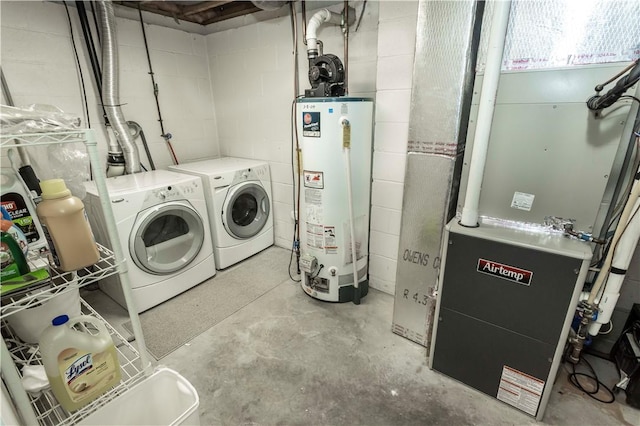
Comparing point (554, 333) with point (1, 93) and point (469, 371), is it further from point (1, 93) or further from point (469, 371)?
point (1, 93)

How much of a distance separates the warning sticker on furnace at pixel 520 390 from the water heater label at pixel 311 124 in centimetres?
160

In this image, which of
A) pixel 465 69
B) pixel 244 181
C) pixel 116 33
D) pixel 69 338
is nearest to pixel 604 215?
pixel 465 69

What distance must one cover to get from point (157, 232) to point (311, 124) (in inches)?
56.0

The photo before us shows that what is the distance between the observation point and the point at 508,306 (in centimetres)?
137

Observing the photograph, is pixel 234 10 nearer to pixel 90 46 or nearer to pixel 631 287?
pixel 90 46

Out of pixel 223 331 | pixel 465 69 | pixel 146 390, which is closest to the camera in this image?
pixel 146 390

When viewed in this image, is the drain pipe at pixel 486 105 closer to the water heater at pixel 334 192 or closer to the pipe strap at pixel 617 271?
the pipe strap at pixel 617 271

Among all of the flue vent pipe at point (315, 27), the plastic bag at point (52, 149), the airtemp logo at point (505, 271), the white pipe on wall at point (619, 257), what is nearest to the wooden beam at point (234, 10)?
the flue vent pipe at point (315, 27)

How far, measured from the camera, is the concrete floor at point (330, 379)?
56.7 inches

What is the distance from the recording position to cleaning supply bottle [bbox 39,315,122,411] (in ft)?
3.27

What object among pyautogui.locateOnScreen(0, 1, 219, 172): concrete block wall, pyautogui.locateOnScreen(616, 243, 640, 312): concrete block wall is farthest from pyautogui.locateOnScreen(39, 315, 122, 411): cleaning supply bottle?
pyautogui.locateOnScreen(616, 243, 640, 312): concrete block wall

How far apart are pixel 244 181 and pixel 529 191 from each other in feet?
6.87

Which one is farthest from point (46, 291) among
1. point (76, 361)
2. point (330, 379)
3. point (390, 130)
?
point (390, 130)

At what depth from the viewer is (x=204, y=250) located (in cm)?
250
